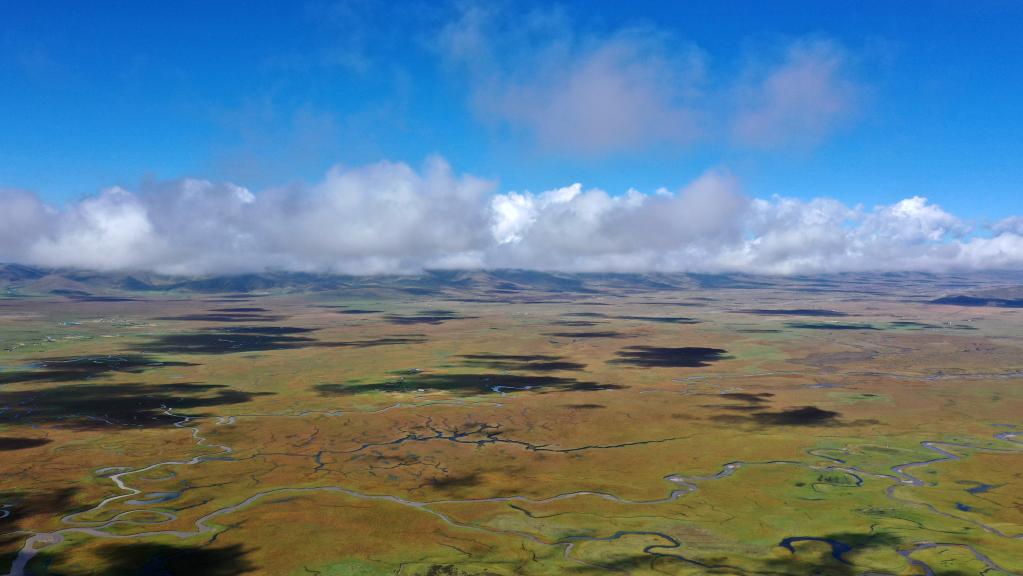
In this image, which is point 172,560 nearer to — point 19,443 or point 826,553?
point 826,553

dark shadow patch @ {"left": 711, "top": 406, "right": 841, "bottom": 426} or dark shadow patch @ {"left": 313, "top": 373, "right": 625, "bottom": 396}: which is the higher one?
dark shadow patch @ {"left": 711, "top": 406, "right": 841, "bottom": 426}

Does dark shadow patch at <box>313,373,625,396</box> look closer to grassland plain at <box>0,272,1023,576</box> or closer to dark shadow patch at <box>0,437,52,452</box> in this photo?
grassland plain at <box>0,272,1023,576</box>

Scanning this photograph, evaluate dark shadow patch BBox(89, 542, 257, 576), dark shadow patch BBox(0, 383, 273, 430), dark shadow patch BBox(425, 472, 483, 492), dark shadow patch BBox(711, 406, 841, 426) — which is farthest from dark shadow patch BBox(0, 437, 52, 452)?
dark shadow patch BBox(711, 406, 841, 426)

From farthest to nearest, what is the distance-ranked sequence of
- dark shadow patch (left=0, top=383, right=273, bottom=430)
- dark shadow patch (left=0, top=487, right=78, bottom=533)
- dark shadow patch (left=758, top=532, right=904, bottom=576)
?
dark shadow patch (left=0, top=383, right=273, bottom=430) < dark shadow patch (left=0, top=487, right=78, bottom=533) < dark shadow patch (left=758, top=532, right=904, bottom=576)

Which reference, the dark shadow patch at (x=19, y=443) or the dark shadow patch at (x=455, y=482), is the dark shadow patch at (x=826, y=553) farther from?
the dark shadow patch at (x=19, y=443)

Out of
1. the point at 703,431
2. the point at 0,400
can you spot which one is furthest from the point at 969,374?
the point at 0,400

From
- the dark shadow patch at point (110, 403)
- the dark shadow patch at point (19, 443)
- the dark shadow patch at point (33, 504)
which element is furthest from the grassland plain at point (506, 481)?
the dark shadow patch at point (110, 403)

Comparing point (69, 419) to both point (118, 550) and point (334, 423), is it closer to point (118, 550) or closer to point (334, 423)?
point (334, 423)

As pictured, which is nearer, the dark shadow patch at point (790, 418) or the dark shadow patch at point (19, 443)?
the dark shadow patch at point (19, 443)
